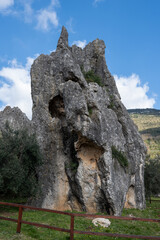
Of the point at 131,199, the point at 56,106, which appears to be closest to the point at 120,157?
the point at 131,199

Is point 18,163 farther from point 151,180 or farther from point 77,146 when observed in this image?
point 151,180

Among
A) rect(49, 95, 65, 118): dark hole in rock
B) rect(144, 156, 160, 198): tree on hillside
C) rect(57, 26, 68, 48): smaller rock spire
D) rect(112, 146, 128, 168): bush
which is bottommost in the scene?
rect(144, 156, 160, 198): tree on hillside

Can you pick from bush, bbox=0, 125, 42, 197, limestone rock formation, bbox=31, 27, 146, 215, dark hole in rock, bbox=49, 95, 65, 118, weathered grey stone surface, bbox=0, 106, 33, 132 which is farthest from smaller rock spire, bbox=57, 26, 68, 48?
bush, bbox=0, 125, 42, 197

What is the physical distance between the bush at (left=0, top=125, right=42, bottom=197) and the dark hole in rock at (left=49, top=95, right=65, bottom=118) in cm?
615

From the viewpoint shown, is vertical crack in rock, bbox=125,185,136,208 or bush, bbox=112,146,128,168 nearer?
bush, bbox=112,146,128,168

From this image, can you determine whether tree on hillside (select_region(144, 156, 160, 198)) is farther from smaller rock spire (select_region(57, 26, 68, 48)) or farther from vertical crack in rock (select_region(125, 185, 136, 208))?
smaller rock spire (select_region(57, 26, 68, 48))

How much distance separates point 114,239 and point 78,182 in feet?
32.5

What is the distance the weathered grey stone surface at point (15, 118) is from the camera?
2283 cm

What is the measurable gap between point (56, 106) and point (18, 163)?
1033 cm

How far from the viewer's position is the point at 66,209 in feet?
70.4

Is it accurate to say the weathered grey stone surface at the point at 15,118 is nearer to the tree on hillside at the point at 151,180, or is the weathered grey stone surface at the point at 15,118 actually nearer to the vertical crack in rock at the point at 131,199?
the vertical crack in rock at the point at 131,199

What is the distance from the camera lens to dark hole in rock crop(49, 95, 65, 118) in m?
25.6

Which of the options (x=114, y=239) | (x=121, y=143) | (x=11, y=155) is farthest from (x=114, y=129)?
(x=114, y=239)

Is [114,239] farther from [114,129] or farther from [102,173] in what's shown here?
[114,129]
